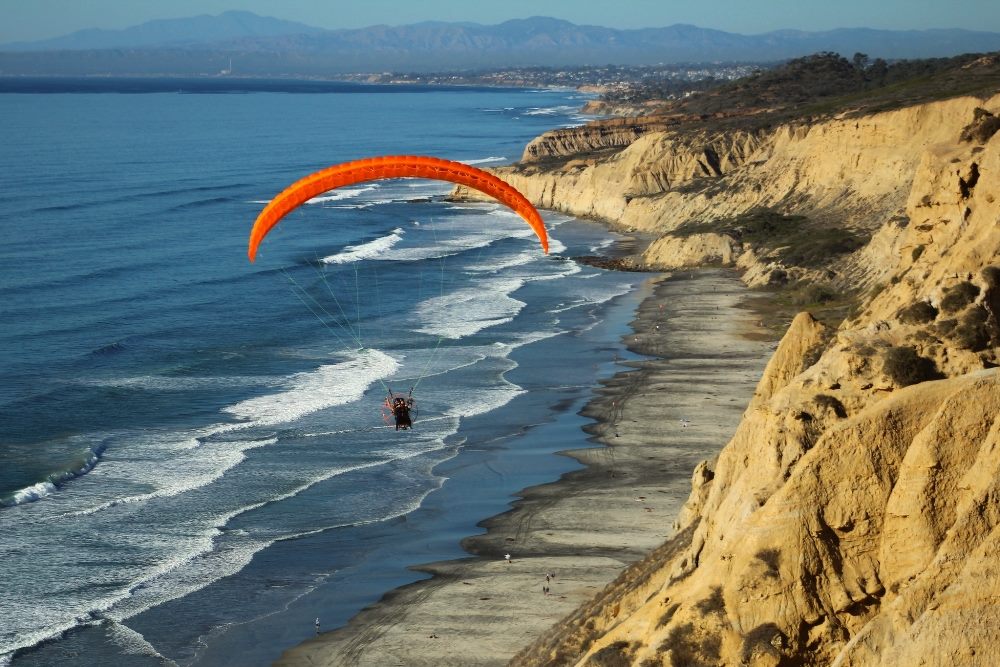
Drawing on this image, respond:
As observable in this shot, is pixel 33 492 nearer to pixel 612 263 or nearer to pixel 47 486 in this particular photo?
pixel 47 486

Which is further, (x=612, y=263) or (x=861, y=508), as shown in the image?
(x=612, y=263)

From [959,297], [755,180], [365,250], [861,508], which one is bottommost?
[365,250]

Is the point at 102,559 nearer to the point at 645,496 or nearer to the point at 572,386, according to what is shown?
the point at 645,496

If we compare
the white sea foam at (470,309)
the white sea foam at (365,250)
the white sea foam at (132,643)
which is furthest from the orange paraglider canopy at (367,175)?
the white sea foam at (365,250)

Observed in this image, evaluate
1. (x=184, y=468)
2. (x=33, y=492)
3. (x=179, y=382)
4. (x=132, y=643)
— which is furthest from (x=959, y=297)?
(x=179, y=382)

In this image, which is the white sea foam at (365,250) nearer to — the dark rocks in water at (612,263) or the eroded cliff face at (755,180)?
the dark rocks in water at (612,263)

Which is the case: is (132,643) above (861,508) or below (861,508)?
below

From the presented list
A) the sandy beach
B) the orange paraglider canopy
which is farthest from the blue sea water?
the orange paraglider canopy
